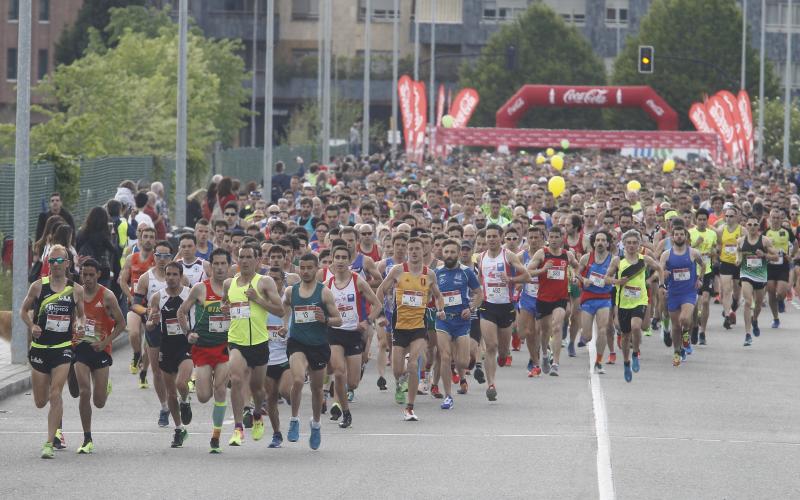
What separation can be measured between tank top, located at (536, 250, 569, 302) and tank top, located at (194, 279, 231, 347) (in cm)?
627

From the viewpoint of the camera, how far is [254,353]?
540 inches

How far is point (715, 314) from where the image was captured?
27719 millimetres

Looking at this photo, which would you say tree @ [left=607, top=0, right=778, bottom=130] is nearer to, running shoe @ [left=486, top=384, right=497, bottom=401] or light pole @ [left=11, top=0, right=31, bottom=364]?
light pole @ [left=11, top=0, right=31, bottom=364]

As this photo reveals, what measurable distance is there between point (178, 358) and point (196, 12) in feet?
307

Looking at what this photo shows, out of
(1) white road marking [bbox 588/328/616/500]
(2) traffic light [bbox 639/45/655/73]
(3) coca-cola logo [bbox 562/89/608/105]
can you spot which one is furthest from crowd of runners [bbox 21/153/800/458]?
(3) coca-cola logo [bbox 562/89/608/105]

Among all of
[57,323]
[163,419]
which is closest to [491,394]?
[163,419]

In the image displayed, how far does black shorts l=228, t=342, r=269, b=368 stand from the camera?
13.7m

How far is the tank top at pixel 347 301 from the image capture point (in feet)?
49.4

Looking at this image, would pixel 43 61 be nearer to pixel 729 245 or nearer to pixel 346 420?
pixel 729 245

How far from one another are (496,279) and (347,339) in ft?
11.2

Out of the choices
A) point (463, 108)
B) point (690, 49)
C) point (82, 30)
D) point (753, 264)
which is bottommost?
point (753, 264)

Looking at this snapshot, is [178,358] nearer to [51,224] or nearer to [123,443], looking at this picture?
[123,443]

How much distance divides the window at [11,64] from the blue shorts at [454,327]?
237 ft

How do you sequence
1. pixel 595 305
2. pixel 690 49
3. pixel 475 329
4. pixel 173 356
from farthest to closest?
pixel 690 49, pixel 595 305, pixel 475 329, pixel 173 356
